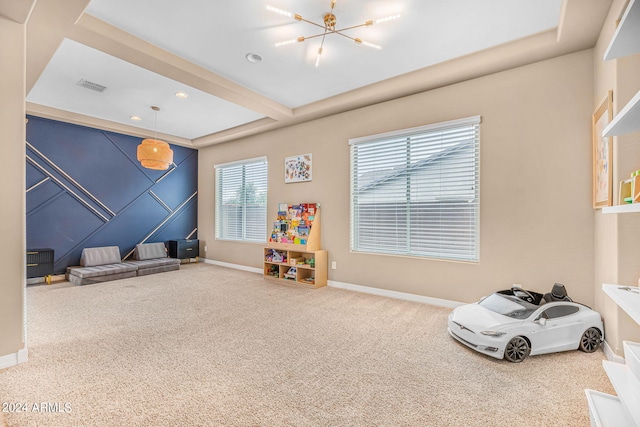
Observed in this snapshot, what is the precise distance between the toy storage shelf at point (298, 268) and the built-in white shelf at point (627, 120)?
152 inches

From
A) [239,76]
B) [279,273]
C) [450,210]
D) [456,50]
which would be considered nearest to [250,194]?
[279,273]

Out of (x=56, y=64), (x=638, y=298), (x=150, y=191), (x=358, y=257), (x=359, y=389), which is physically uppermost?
(x=56, y=64)

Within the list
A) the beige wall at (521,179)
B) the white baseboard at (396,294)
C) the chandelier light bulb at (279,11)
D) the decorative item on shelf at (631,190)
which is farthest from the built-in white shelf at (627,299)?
the chandelier light bulb at (279,11)

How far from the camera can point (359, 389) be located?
199 cm

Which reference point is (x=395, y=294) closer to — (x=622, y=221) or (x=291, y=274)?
(x=291, y=274)

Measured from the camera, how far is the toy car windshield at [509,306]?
2501 mm

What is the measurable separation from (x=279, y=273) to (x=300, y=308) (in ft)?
4.90

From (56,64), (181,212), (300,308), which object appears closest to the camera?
(56,64)

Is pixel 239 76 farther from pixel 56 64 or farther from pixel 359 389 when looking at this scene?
pixel 359 389

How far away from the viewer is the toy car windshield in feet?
8.20

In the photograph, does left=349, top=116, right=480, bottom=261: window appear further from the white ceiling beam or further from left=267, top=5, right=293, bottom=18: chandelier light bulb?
left=267, top=5, right=293, bottom=18: chandelier light bulb

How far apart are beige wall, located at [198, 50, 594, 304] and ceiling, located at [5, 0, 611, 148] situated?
22 cm

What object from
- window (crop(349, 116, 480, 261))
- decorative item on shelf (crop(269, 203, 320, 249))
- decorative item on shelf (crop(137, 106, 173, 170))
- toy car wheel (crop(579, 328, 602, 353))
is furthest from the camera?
decorative item on shelf (crop(269, 203, 320, 249))

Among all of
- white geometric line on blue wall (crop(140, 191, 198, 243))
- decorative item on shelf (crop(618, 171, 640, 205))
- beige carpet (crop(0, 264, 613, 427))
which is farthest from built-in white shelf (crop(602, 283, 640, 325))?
white geometric line on blue wall (crop(140, 191, 198, 243))
